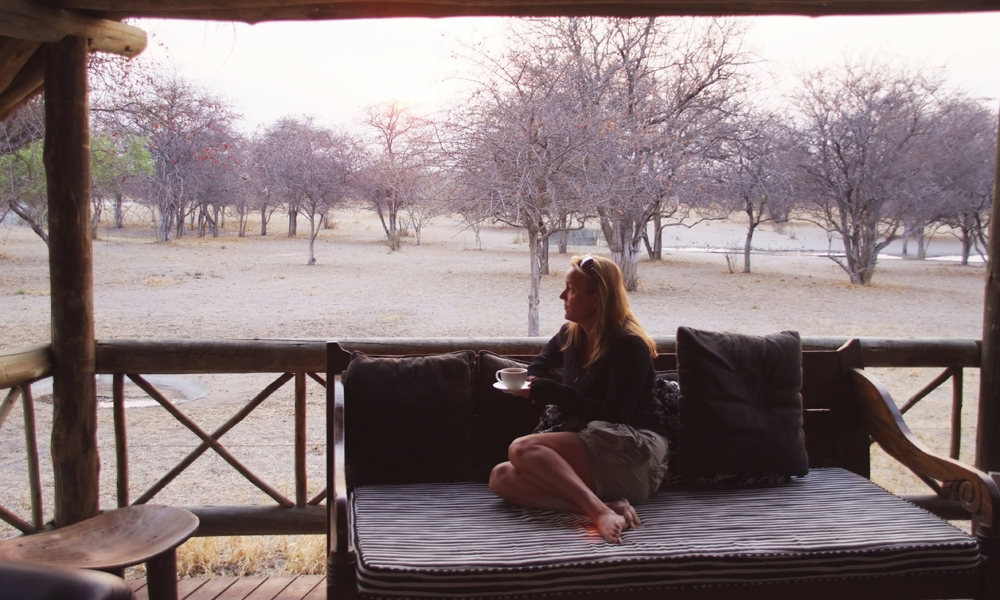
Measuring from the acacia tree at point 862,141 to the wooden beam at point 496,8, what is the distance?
11.7ft

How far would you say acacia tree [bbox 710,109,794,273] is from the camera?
238 inches

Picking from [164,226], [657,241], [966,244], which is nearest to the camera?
[164,226]

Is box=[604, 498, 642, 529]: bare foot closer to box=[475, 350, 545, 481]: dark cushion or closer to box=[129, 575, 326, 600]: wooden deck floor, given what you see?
box=[475, 350, 545, 481]: dark cushion

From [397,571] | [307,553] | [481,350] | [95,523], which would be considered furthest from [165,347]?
[397,571]

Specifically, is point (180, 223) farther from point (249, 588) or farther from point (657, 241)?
point (657, 241)

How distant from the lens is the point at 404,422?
7.93 feet

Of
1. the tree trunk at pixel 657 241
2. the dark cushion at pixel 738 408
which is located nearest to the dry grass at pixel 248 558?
the dark cushion at pixel 738 408

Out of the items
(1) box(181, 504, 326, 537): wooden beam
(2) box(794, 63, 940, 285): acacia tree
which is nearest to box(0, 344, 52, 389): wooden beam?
(1) box(181, 504, 326, 537): wooden beam

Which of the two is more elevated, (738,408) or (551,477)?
(738,408)

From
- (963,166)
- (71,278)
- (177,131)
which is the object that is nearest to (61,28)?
(71,278)

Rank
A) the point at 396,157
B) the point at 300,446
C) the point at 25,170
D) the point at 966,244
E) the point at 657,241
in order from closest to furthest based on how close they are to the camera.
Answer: the point at 300,446 → the point at 25,170 → the point at 396,157 → the point at 966,244 → the point at 657,241

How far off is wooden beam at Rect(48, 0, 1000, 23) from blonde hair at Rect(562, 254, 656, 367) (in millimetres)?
929

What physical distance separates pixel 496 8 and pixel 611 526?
1781mm

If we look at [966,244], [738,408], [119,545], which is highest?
[966,244]
